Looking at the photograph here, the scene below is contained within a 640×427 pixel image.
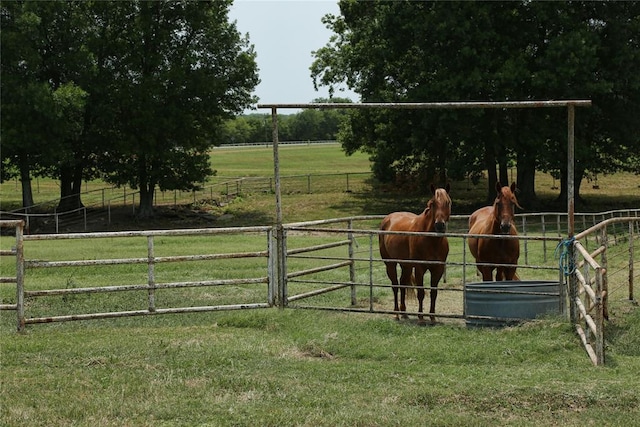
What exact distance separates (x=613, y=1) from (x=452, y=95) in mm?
7939

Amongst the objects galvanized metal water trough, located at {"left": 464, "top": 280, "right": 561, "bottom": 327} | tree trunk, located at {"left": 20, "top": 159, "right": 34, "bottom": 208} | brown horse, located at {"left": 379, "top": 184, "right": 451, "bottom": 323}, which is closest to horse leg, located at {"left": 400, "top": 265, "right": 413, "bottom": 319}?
brown horse, located at {"left": 379, "top": 184, "right": 451, "bottom": 323}

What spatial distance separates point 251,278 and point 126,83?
22.2m

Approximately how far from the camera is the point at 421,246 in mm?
10852

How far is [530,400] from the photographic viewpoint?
6.51 metres

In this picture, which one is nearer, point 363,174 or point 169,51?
point 169,51

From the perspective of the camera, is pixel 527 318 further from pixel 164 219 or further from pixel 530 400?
pixel 164 219

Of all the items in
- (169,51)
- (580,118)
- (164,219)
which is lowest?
(164,219)

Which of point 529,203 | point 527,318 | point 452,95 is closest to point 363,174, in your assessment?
point 529,203

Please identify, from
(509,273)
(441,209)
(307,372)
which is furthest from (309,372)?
(509,273)

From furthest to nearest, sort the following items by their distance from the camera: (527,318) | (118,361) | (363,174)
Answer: (363,174) < (527,318) < (118,361)

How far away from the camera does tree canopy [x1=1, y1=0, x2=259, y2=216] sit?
31.8 metres

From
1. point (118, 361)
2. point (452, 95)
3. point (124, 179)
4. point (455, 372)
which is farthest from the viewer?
point (124, 179)

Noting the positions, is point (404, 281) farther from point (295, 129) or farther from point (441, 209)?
point (295, 129)

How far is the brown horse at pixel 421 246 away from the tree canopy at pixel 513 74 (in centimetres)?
1848
